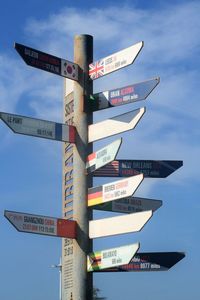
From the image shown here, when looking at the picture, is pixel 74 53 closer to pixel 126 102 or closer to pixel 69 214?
pixel 126 102

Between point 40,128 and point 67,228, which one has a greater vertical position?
point 40,128

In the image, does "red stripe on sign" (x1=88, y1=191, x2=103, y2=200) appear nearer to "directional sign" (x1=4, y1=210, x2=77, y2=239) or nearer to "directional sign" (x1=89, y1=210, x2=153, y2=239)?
"directional sign" (x1=89, y1=210, x2=153, y2=239)

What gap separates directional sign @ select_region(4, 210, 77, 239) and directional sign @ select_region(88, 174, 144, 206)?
688 mm

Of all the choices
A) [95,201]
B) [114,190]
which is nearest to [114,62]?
[114,190]

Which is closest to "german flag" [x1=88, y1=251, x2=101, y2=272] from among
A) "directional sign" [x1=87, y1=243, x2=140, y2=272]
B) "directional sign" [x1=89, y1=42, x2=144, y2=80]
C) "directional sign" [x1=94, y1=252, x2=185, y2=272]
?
"directional sign" [x1=87, y1=243, x2=140, y2=272]

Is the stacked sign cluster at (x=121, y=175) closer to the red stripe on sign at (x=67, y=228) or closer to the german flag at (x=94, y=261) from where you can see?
the german flag at (x=94, y=261)

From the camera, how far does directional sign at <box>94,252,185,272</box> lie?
14367mm

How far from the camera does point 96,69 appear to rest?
615 inches

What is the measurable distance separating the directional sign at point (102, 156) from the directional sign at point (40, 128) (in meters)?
0.73

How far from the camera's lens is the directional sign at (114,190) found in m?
13.6

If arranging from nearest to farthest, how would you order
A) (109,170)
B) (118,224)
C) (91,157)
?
(118,224)
(91,157)
(109,170)

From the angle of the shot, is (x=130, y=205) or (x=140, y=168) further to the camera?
(x=140, y=168)

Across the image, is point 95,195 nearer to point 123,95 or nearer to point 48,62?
point 123,95

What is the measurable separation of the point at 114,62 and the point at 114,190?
9.29 feet
